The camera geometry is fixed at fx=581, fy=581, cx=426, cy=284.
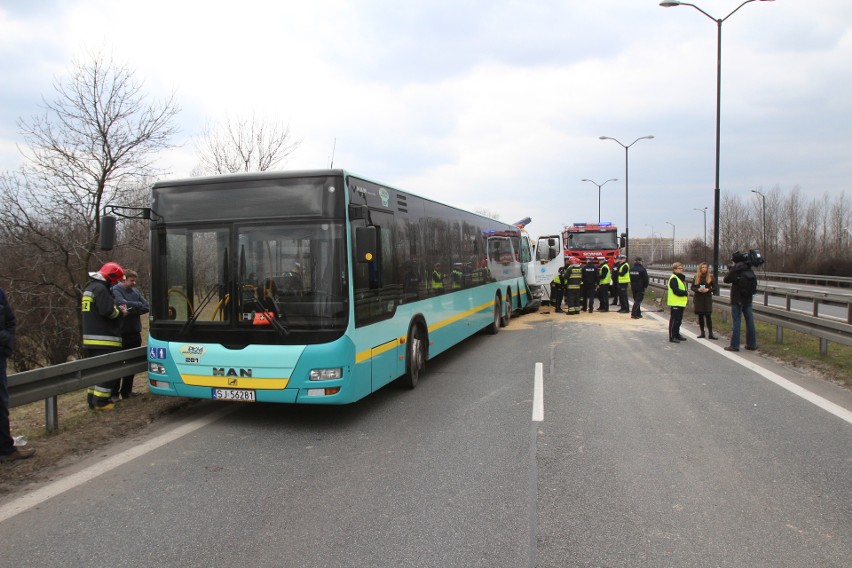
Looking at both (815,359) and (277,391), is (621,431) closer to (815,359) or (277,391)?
(277,391)

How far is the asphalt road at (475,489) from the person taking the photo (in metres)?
3.43

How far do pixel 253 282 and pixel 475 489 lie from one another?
321 cm

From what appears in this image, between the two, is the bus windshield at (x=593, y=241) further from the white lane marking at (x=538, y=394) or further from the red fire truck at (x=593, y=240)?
the white lane marking at (x=538, y=394)

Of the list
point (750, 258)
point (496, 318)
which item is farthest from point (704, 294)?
point (496, 318)

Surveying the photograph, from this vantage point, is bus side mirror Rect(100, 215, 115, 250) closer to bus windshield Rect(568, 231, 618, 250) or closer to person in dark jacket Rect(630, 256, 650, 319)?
person in dark jacket Rect(630, 256, 650, 319)

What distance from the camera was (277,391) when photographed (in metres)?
5.96

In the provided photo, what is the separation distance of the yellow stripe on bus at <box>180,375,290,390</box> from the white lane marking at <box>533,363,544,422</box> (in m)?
2.75

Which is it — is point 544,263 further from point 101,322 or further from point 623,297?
point 101,322

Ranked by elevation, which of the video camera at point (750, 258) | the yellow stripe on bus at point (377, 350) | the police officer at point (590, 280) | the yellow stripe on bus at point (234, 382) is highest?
the video camera at point (750, 258)

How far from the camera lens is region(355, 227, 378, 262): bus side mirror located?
6008mm

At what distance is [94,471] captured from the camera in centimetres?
487

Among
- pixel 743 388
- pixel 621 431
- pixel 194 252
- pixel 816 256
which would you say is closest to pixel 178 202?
pixel 194 252

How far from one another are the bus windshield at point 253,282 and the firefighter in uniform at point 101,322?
0.86 m

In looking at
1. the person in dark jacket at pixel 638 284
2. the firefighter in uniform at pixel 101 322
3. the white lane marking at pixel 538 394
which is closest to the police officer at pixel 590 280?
the person in dark jacket at pixel 638 284
